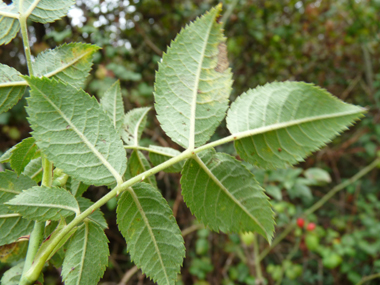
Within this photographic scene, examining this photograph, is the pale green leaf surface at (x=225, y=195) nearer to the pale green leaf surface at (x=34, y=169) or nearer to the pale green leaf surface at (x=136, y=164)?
the pale green leaf surface at (x=136, y=164)

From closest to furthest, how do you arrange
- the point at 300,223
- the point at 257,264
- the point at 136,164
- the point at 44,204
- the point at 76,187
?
the point at 44,204, the point at 76,187, the point at 136,164, the point at 257,264, the point at 300,223

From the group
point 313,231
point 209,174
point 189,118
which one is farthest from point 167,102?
point 313,231

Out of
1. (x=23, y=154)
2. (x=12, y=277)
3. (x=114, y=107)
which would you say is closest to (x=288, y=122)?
(x=114, y=107)

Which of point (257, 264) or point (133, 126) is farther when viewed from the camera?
point (257, 264)

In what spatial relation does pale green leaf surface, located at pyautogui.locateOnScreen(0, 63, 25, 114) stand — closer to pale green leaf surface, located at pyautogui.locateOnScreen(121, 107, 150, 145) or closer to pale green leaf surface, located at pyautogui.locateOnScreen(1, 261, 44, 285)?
pale green leaf surface, located at pyautogui.locateOnScreen(121, 107, 150, 145)

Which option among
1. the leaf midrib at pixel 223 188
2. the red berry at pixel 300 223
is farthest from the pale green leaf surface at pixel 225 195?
the red berry at pixel 300 223

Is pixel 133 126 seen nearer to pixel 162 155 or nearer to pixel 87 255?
pixel 162 155
